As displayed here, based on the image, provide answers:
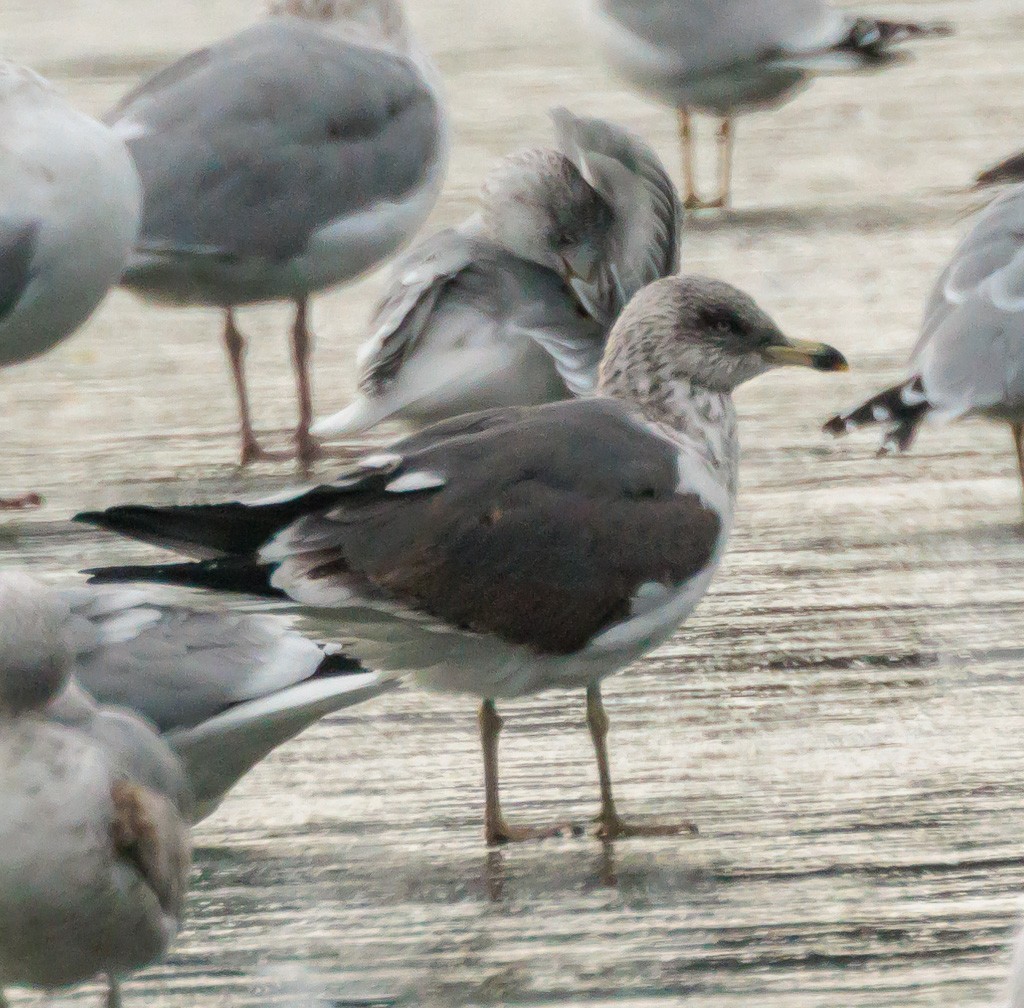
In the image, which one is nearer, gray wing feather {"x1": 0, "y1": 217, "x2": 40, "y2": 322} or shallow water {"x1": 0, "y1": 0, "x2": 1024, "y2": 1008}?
shallow water {"x1": 0, "y1": 0, "x2": 1024, "y2": 1008}

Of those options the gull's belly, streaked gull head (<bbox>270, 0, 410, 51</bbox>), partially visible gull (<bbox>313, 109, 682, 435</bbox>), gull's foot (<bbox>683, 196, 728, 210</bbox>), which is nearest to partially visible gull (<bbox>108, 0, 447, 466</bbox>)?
streaked gull head (<bbox>270, 0, 410, 51</bbox>)

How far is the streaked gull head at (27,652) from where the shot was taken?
2.75 meters

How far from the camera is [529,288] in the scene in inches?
198

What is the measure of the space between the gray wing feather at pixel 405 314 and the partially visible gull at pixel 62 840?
83.6 inches

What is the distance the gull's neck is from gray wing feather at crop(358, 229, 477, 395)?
1.03m

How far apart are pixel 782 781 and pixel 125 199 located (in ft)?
8.30

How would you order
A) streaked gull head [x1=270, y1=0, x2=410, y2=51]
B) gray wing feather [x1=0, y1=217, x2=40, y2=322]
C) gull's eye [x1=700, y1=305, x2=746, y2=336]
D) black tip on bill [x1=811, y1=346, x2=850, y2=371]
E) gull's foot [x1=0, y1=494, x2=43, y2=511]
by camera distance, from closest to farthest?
gull's eye [x1=700, y1=305, x2=746, y2=336] → black tip on bill [x1=811, y1=346, x2=850, y2=371] → gray wing feather [x1=0, y1=217, x2=40, y2=322] → gull's foot [x1=0, y1=494, x2=43, y2=511] → streaked gull head [x1=270, y1=0, x2=410, y2=51]

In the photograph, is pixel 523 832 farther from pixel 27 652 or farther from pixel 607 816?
pixel 27 652

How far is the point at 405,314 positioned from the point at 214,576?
1649mm

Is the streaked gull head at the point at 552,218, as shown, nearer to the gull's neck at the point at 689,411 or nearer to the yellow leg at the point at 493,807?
the gull's neck at the point at 689,411

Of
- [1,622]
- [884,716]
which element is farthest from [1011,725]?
[1,622]

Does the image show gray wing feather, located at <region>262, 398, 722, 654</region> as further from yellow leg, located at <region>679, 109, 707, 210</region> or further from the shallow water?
yellow leg, located at <region>679, 109, 707, 210</region>

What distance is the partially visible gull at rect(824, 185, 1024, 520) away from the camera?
17.1 ft

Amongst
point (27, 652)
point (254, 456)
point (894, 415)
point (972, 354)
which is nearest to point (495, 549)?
point (27, 652)
